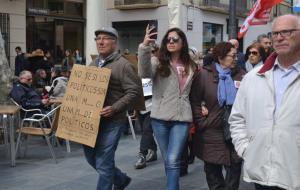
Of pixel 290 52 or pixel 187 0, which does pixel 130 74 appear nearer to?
pixel 290 52

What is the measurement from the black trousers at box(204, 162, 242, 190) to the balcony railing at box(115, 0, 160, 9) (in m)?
24.3

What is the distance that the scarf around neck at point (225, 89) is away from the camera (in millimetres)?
5098

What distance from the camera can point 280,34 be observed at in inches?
127

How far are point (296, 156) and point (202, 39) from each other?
1070 inches

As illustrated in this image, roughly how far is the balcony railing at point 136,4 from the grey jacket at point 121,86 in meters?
24.0

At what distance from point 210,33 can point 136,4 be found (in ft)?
15.2

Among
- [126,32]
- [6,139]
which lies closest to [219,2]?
[126,32]

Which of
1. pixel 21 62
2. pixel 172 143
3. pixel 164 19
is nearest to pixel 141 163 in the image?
pixel 172 143

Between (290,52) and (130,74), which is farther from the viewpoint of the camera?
(130,74)

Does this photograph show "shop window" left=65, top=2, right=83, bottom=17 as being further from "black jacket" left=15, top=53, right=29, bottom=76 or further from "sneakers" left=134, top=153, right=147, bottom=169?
"sneakers" left=134, top=153, right=147, bottom=169

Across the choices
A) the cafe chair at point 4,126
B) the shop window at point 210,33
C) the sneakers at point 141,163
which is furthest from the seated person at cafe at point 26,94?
the shop window at point 210,33

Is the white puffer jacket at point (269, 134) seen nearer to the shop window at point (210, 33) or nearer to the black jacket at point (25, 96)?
the black jacket at point (25, 96)

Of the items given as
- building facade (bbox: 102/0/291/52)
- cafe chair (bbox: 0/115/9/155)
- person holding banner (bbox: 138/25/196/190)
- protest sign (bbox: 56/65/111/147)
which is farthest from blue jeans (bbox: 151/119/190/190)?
building facade (bbox: 102/0/291/52)

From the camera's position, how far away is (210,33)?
3103 centimetres
